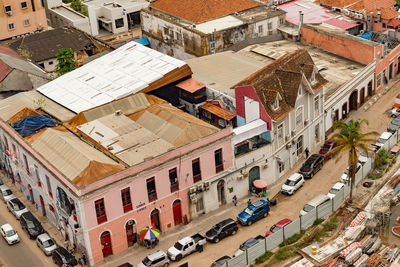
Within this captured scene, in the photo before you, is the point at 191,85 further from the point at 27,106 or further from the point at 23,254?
the point at 23,254

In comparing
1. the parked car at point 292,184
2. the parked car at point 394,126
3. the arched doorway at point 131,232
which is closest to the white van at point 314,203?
the parked car at point 292,184

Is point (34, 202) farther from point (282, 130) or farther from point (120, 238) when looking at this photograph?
point (282, 130)

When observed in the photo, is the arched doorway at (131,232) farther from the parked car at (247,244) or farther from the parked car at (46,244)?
the parked car at (247,244)

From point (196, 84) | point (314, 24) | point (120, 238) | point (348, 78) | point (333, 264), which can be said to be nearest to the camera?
point (333, 264)

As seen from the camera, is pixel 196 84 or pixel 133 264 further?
pixel 196 84

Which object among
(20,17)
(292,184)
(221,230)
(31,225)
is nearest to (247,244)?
(221,230)

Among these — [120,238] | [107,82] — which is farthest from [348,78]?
[120,238]
